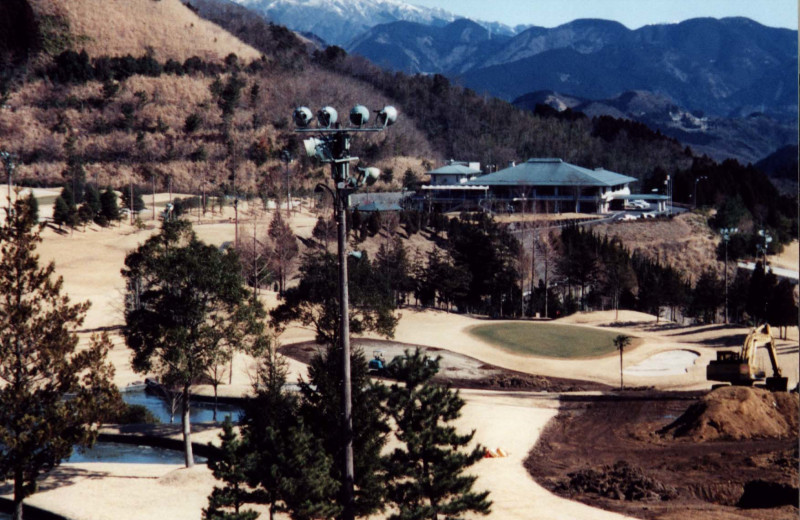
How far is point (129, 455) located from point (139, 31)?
5602 inches

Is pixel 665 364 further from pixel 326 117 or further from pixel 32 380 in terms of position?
pixel 326 117

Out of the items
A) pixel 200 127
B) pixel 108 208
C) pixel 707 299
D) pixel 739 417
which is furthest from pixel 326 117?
pixel 200 127

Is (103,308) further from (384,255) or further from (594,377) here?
(594,377)

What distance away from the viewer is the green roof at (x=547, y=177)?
140 m

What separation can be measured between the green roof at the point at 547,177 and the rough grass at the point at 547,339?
2698 inches

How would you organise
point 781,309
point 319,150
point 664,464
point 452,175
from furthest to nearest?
point 452,175 → point 781,309 → point 664,464 → point 319,150

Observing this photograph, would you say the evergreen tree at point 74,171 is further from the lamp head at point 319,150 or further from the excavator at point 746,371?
the lamp head at point 319,150

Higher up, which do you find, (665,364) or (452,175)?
(452,175)

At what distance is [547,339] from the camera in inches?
2726

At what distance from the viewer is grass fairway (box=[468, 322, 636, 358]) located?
A: 217ft

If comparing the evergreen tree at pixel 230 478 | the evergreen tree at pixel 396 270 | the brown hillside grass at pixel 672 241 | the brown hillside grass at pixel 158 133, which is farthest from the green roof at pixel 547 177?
the evergreen tree at pixel 230 478

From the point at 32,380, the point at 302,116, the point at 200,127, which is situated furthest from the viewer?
the point at 200,127

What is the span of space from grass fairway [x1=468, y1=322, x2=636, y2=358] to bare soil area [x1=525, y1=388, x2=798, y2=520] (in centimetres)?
1590

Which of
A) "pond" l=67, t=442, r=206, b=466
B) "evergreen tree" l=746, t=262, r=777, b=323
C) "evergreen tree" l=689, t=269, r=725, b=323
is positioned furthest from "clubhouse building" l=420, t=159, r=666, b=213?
"pond" l=67, t=442, r=206, b=466
